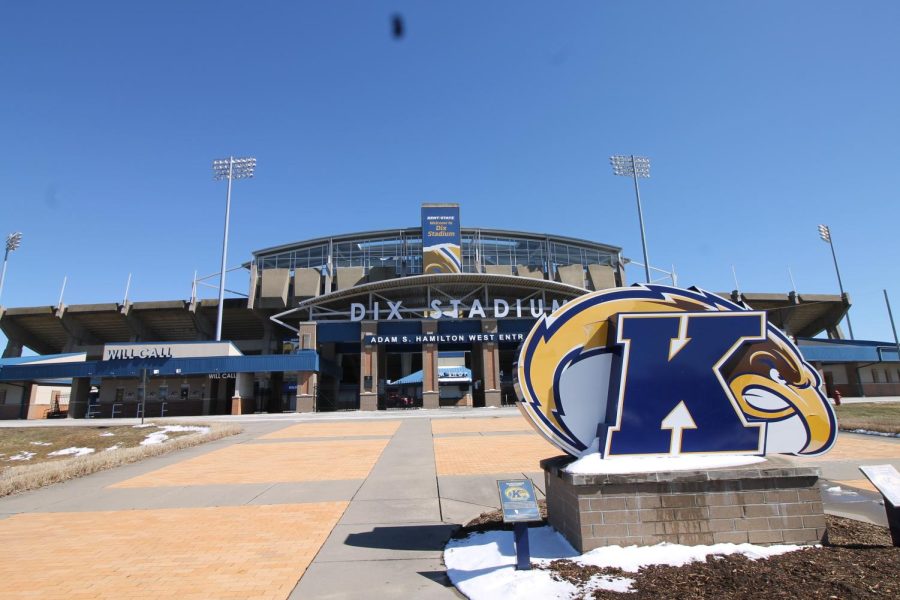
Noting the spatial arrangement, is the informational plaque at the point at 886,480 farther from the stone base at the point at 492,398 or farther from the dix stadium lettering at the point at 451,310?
the dix stadium lettering at the point at 451,310

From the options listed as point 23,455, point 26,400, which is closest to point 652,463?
point 23,455

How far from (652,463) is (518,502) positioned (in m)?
2.23

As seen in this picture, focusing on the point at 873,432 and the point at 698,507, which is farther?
the point at 873,432

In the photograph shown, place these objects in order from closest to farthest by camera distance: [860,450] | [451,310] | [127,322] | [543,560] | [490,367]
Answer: [543,560] → [860,450] → [490,367] → [451,310] → [127,322]

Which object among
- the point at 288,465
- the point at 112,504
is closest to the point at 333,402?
the point at 288,465

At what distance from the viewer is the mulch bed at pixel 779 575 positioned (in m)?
4.63

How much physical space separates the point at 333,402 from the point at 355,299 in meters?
12.6

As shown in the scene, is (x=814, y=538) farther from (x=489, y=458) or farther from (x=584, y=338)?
(x=489, y=458)

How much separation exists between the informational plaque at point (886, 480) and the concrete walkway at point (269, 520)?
1.42 m

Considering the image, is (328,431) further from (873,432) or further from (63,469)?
(873,432)

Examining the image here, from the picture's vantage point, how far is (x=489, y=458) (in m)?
14.3

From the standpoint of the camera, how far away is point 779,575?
5.04 metres

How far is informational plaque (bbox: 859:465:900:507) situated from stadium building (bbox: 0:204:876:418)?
118 feet

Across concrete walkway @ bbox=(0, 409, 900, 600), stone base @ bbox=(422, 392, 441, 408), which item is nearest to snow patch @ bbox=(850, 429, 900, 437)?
concrete walkway @ bbox=(0, 409, 900, 600)
